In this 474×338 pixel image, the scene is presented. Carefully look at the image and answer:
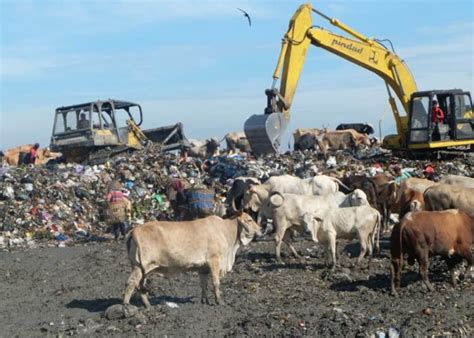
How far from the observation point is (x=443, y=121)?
2258 centimetres

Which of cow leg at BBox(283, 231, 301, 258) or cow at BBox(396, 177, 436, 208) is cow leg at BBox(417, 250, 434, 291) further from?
cow at BBox(396, 177, 436, 208)

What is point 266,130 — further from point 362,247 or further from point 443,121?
point 362,247

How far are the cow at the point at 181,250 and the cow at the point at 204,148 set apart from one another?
17.3m

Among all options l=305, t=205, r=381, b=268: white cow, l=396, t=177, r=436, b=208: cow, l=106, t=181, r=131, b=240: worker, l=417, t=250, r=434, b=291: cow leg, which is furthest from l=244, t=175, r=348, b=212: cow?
l=417, t=250, r=434, b=291: cow leg

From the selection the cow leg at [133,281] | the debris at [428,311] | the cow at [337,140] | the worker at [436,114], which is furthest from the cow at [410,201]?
the cow at [337,140]

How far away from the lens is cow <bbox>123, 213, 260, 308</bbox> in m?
10.2

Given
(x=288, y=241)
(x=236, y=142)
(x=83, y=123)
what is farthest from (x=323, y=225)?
(x=236, y=142)

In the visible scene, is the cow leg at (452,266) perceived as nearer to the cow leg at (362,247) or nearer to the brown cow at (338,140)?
the cow leg at (362,247)

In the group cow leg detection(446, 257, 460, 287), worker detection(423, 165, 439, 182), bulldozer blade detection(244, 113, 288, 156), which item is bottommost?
cow leg detection(446, 257, 460, 287)

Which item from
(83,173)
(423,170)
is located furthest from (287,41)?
(83,173)

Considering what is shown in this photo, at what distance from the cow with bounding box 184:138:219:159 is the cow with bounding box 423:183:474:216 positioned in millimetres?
14843

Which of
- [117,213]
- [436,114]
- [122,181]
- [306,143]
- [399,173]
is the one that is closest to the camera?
[117,213]

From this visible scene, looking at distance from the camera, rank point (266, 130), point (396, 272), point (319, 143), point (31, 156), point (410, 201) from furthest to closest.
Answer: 1. point (31, 156)
2. point (319, 143)
3. point (266, 130)
4. point (410, 201)
5. point (396, 272)

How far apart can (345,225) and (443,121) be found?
10591 millimetres
